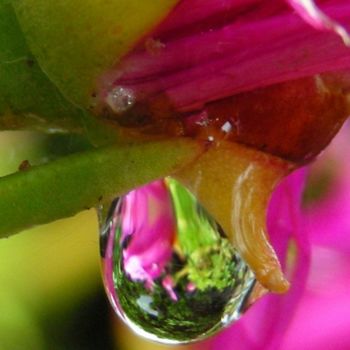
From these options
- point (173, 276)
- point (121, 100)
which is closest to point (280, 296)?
point (173, 276)

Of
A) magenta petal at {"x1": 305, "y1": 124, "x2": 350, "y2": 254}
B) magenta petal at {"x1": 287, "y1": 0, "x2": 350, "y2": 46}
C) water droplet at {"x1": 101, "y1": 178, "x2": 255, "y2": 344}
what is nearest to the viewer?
magenta petal at {"x1": 287, "y1": 0, "x2": 350, "y2": 46}

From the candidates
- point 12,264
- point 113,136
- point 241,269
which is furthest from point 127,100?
point 12,264

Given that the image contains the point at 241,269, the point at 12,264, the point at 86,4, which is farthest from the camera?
the point at 12,264

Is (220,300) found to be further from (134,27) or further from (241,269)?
(134,27)

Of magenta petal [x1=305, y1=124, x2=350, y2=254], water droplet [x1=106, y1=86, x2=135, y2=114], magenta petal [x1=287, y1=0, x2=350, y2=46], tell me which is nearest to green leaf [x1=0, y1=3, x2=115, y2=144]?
water droplet [x1=106, y1=86, x2=135, y2=114]

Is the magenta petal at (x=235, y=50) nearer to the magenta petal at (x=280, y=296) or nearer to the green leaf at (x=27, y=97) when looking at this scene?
the green leaf at (x=27, y=97)

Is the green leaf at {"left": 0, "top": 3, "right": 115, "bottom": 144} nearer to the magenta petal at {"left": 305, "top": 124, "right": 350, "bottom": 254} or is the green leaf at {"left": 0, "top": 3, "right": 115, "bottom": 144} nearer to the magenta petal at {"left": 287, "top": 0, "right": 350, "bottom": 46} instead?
the magenta petal at {"left": 287, "top": 0, "right": 350, "bottom": 46}

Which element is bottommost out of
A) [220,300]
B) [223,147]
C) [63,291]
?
[63,291]
